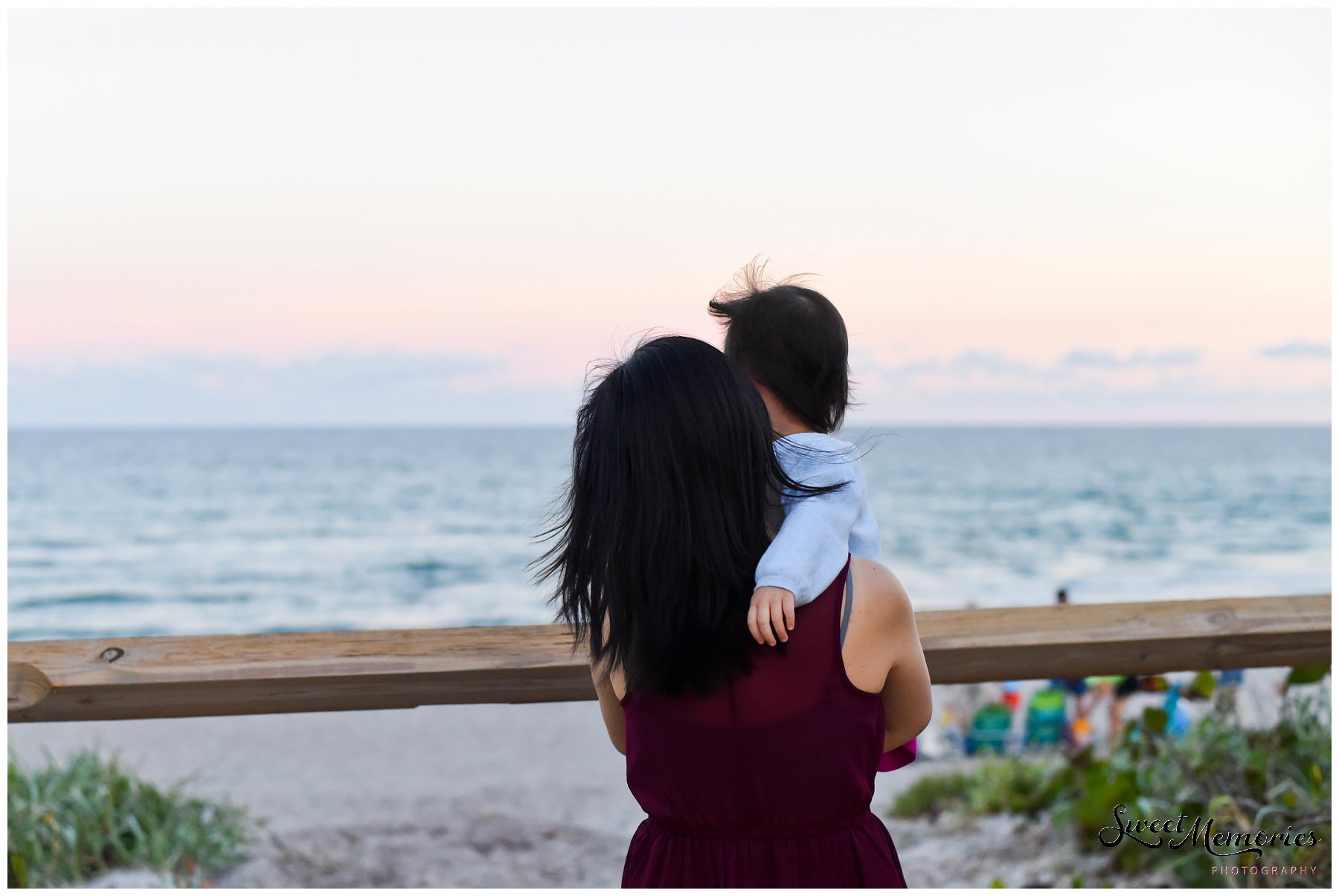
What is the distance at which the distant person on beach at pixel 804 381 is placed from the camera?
5.51 feet

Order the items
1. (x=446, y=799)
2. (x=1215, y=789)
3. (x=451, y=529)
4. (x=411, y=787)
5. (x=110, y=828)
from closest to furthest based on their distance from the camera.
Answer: (x=1215, y=789), (x=110, y=828), (x=446, y=799), (x=411, y=787), (x=451, y=529)

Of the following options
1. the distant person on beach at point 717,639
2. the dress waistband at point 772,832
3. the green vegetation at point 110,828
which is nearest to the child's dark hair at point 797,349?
the distant person on beach at point 717,639

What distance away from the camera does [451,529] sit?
2556 cm

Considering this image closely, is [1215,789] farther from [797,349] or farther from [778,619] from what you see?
[778,619]

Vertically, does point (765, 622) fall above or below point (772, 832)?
above

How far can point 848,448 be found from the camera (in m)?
1.73

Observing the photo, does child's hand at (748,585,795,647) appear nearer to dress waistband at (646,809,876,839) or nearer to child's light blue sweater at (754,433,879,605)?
child's light blue sweater at (754,433,879,605)

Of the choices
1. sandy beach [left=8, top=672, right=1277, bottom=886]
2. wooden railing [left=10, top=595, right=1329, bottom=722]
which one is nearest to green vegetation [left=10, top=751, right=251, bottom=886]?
sandy beach [left=8, top=672, right=1277, bottom=886]

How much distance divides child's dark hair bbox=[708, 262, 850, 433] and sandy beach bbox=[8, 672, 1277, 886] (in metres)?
2.15

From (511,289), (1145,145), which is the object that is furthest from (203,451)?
(1145,145)

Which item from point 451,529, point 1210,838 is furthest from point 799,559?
point 451,529

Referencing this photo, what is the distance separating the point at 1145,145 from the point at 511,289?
18739 mm

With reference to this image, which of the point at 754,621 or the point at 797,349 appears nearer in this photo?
the point at 754,621

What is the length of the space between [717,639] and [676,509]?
0.20 metres
